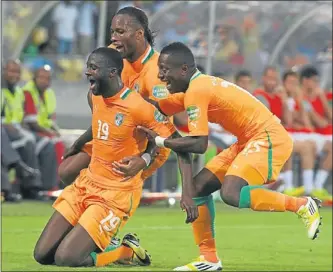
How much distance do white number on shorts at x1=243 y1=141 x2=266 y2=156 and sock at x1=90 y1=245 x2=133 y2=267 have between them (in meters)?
1.36

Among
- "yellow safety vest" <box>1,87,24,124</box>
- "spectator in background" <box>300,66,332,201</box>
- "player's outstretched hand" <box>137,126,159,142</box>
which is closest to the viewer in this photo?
"player's outstretched hand" <box>137,126,159,142</box>

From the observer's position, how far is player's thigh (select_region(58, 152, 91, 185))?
408 inches

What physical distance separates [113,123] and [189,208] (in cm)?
98

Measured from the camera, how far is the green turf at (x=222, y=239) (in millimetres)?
10703

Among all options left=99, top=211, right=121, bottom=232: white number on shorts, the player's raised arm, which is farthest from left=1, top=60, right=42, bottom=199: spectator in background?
the player's raised arm

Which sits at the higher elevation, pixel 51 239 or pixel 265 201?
pixel 265 201

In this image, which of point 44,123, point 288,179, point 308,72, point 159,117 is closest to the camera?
point 159,117

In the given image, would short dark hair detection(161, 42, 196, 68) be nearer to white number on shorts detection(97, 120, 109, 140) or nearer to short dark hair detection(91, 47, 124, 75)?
short dark hair detection(91, 47, 124, 75)

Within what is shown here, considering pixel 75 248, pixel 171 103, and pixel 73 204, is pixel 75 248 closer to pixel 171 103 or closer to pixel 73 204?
pixel 73 204

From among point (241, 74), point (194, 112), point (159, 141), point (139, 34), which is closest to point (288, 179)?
point (241, 74)

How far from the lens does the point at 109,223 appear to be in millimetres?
9562

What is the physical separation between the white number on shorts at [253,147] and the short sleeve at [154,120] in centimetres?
69

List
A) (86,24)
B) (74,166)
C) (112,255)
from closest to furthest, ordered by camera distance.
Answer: (112,255) → (74,166) → (86,24)

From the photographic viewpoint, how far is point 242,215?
16.2 m
